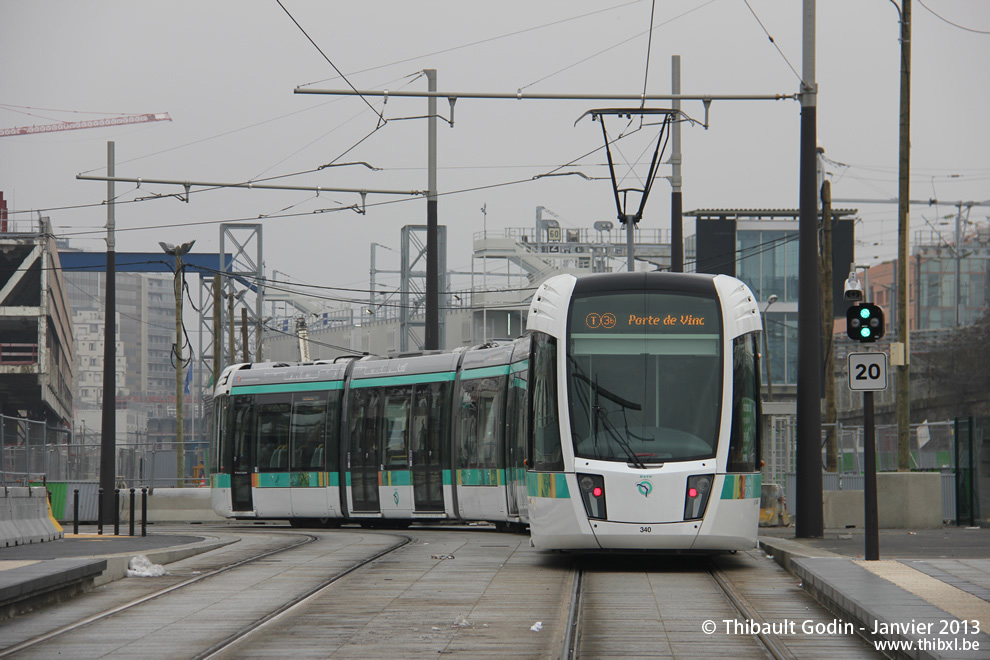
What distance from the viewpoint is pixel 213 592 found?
13016mm

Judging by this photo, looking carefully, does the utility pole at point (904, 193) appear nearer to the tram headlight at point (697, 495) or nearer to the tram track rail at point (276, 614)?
the tram headlight at point (697, 495)

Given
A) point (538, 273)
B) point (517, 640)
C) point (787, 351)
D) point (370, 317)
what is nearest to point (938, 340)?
point (787, 351)

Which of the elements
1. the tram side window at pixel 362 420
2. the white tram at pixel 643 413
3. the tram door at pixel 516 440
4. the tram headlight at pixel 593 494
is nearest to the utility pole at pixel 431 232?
the tram side window at pixel 362 420

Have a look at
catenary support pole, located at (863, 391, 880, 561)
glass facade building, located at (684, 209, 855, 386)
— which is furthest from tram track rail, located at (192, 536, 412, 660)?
glass facade building, located at (684, 209, 855, 386)

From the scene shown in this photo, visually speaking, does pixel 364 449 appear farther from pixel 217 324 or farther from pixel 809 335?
pixel 217 324

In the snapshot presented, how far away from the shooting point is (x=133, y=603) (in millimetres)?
12180

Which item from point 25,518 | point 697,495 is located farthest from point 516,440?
point 25,518

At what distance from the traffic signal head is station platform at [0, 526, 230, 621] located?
7986 mm

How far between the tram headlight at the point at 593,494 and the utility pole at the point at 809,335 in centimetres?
480

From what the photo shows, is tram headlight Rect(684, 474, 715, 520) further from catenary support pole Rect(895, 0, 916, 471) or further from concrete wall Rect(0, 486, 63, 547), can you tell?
catenary support pole Rect(895, 0, 916, 471)

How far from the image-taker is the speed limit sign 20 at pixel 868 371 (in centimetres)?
1382

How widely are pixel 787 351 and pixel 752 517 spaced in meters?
74.7

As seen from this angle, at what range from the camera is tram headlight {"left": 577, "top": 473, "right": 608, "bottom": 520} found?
14.0m

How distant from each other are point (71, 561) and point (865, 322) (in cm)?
842
